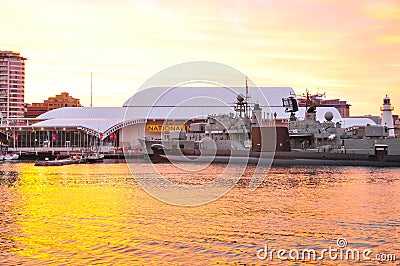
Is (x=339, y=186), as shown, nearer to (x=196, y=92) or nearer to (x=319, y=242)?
(x=319, y=242)

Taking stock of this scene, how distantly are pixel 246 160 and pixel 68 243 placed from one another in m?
63.7

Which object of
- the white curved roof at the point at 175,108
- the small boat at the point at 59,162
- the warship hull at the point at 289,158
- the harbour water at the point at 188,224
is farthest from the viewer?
the white curved roof at the point at 175,108

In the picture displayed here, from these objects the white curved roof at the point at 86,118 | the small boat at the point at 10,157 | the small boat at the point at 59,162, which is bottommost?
the small boat at the point at 59,162

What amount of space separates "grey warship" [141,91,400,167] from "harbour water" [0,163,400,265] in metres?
31.8

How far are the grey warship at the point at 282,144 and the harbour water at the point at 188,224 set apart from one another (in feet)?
104

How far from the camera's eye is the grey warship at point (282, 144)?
80.7 metres

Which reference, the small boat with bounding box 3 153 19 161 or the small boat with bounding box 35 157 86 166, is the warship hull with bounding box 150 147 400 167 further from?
the small boat with bounding box 3 153 19 161

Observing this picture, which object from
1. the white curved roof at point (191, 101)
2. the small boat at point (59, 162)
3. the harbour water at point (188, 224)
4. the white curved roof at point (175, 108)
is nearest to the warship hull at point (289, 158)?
the small boat at point (59, 162)

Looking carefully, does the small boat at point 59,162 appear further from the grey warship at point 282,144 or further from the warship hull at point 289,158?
the grey warship at point 282,144

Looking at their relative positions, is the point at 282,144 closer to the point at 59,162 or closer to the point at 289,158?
the point at 289,158

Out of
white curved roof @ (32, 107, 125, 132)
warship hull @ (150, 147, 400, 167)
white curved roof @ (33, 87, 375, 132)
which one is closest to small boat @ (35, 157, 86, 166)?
warship hull @ (150, 147, 400, 167)

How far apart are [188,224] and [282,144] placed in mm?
58567

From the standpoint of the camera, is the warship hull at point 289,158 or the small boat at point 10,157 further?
the small boat at point 10,157

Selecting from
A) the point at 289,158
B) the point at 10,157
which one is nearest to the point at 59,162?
the point at 10,157
